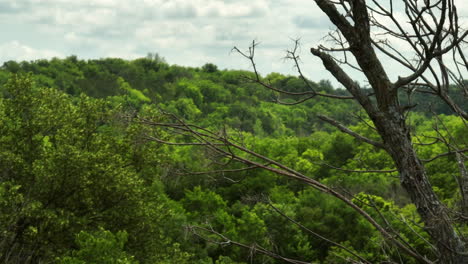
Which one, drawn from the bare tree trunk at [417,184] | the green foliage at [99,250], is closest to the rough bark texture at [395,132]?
the bare tree trunk at [417,184]

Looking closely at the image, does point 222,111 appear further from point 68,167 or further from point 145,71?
point 68,167

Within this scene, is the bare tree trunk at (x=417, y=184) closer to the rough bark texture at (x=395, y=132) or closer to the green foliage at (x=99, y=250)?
the rough bark texture at (x=395, y=132)

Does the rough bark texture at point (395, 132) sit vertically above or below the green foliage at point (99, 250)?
above

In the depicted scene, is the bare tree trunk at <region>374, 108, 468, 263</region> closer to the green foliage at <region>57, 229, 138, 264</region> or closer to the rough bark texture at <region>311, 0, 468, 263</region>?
the rough bark texture at <region>311, 0, 468, 263</region>

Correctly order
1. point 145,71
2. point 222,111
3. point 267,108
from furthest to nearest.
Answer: point 145,71
point 267,108
point 222,111

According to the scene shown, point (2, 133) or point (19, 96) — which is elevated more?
point (19, 96)

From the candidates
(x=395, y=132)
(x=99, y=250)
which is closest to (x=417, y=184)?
(x=395, y=132)

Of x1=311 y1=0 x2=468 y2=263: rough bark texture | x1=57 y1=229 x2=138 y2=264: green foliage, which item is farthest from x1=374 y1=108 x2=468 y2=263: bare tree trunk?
x1=57 y1=229 x2=138 y2=264: green foliage

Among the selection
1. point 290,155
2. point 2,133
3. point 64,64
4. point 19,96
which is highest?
point 64,64

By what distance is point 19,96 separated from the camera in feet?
71.7

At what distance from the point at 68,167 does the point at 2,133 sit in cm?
351

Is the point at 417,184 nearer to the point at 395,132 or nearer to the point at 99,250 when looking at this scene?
the point at 395,132

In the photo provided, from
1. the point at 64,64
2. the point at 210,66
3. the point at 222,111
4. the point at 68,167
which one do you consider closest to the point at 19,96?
the point at 68,167

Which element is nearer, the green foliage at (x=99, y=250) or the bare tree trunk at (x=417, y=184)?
the bare tree trunk at (x=417, y=184)
